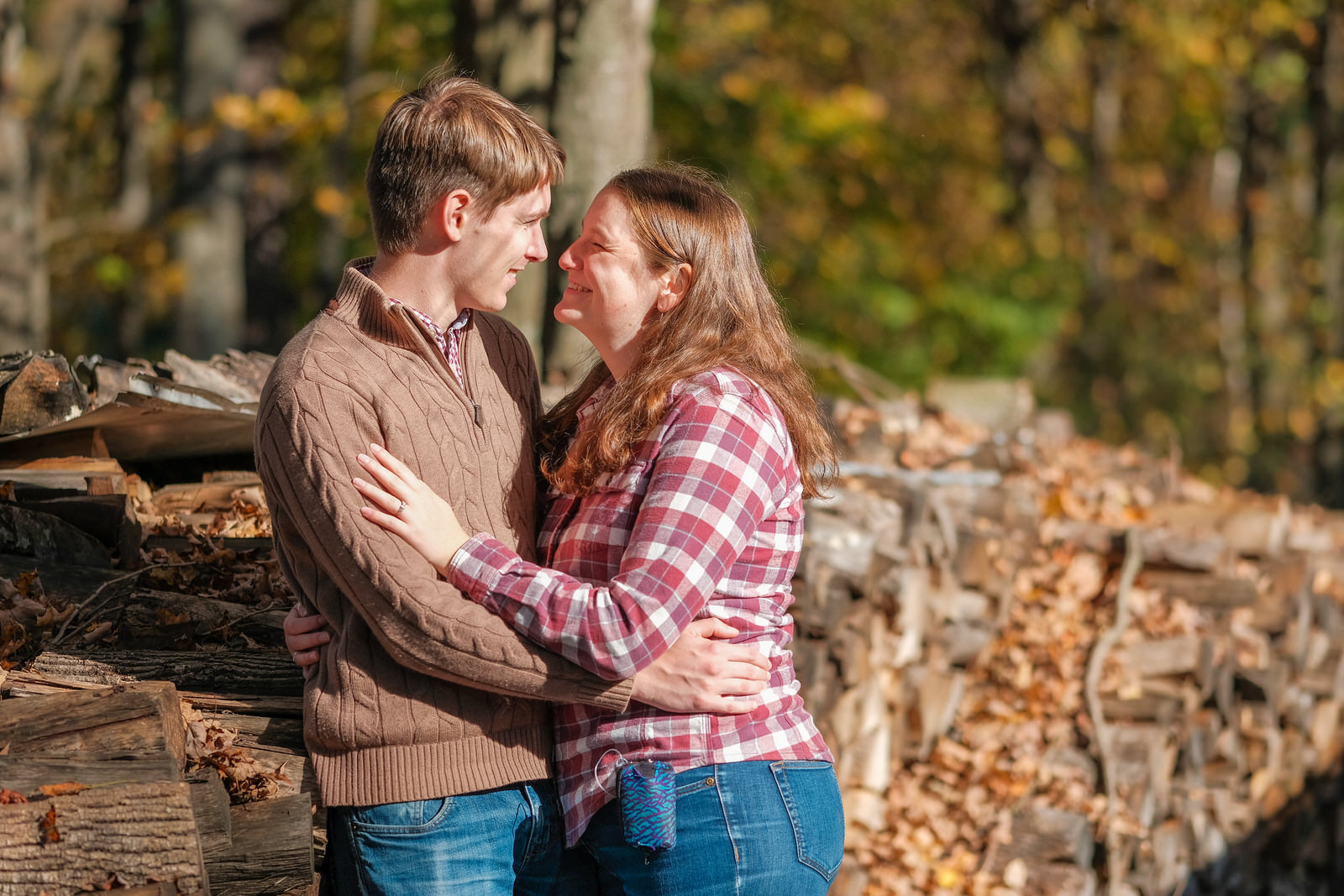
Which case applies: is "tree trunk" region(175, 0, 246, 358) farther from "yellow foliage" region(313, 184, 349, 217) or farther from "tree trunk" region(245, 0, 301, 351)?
"yellow foliage" region(313, 184, 349, 217)

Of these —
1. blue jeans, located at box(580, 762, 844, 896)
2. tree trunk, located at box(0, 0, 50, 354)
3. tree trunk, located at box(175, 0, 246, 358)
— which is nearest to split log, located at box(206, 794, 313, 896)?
blue jeans, located at box(580, 762, 844, 896)

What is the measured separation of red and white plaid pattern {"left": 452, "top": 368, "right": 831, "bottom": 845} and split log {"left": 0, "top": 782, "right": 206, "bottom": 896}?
2.04 feet

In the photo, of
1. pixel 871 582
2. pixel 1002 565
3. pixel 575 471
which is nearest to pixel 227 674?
pixel 575 471

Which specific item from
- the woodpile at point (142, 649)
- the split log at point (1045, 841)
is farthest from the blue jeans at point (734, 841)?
the split log at point (1045, 841)

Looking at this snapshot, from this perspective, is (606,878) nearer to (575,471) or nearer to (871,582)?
(575,471)

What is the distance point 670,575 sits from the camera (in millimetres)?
2094

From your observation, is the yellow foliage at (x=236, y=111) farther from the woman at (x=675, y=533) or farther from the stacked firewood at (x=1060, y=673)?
the woman at (x=675, y=533)

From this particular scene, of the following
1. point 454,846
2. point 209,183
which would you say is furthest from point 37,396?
point 209,183

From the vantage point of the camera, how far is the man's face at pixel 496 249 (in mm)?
2371

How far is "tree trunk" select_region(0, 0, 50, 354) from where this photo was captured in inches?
277

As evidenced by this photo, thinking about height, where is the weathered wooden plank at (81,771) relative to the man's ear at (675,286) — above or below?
below

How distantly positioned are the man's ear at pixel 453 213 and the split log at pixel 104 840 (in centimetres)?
110

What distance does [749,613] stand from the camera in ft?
7.65

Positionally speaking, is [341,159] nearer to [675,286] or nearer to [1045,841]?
[1045,841]
